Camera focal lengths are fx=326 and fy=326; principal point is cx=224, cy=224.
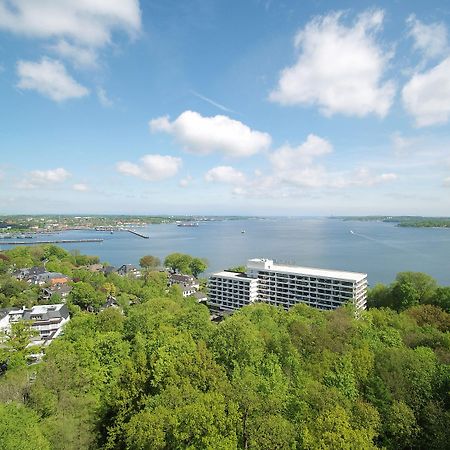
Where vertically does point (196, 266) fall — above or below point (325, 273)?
below

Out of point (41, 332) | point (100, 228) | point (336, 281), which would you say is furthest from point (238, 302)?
point (100, 228)

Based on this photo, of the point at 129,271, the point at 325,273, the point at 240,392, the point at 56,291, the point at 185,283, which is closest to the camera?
the point at 240,392

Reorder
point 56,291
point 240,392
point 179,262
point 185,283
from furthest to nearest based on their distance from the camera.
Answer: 1. point 179,262
2. point 185,283
3. point 56,291
4. point 240,392

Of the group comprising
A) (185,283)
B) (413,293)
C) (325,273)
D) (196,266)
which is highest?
(325,273)

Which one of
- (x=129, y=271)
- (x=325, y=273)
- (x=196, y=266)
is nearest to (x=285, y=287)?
(x=325, y=273)

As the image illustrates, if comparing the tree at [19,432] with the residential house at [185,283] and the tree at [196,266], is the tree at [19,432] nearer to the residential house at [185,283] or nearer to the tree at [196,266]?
the residential house at [185,283]

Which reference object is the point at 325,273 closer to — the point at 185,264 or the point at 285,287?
the point at 285,287

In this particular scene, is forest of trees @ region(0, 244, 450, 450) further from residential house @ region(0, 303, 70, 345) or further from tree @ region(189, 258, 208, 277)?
tree @ region(189, 258, 208, 277)

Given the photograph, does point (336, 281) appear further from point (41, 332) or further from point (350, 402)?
point (41, 332)
